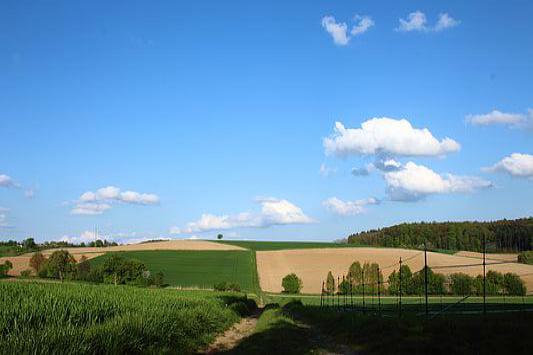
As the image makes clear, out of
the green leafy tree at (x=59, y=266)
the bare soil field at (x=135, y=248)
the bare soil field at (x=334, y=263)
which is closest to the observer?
the bare soil field at (x=334, y=263)

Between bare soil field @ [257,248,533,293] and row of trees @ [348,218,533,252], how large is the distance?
17.4 feet

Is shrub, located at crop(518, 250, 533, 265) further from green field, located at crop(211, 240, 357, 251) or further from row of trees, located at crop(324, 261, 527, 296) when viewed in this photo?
green field, located at crop(211, 240, 357, 251)

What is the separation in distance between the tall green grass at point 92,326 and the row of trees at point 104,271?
6826cm

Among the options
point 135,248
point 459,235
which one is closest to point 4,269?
point 135,248

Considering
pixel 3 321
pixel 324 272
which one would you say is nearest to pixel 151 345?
pixel 3 321

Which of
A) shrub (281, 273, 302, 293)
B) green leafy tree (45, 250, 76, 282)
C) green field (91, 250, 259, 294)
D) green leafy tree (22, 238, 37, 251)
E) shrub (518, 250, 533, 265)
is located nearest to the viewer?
shrub (281, 273, 302, 293)

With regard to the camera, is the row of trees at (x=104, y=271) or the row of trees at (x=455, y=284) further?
the row of trees at (x=104, y=271)

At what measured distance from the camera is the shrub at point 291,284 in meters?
92.1

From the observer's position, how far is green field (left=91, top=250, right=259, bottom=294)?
9400 centimetres

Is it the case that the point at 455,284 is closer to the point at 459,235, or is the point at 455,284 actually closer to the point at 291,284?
the point at 291,284

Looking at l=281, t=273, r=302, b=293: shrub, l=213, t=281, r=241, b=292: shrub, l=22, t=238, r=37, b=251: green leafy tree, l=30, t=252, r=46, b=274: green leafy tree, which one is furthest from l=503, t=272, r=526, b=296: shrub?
l=22, t=238, r=37, b=251: green leafy tree

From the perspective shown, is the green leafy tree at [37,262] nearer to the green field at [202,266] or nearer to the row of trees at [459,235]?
the green field at [202,266]

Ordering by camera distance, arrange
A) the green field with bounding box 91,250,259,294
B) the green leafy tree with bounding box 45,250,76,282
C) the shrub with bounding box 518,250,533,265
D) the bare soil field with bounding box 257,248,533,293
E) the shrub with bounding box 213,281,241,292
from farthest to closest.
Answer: the shrub with bounding box 518,250,533,265
the green leafy tree with bounding box 45,250,76,282
the bare soil field with bounding box 257,248,533,293
the green field with bounding box 91,250,259,294
the shrub with bounding box 213,281,241,292

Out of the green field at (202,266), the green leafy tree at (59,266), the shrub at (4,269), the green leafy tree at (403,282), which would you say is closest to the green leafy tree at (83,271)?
the green leafy tree at (59,266)
